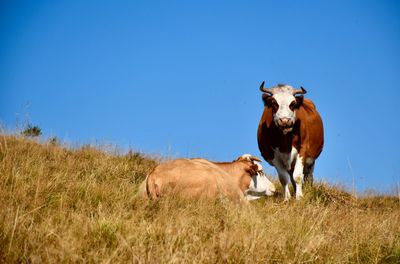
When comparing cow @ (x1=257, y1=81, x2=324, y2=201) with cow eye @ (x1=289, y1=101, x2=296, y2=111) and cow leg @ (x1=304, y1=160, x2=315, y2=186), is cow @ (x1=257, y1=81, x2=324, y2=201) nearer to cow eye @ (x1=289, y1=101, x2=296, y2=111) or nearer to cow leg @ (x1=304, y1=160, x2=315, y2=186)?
cow eye @ (x1=289, y1=101, x2=296, y2=111)

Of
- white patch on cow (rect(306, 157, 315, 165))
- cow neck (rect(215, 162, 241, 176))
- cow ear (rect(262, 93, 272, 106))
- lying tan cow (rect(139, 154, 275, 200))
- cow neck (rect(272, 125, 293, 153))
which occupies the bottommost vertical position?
lying tan cow (rect(139, 154, 275, 200))

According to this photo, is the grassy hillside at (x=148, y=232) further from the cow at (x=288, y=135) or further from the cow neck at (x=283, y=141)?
the cow neck at (x=283, y=141)

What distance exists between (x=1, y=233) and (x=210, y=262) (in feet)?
4.62

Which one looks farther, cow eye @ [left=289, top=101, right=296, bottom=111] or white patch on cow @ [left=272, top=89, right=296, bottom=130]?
cow eye @ [left=289, top=101, right=296, bottom=111]

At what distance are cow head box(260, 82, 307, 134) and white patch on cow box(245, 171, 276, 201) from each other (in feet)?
4.05

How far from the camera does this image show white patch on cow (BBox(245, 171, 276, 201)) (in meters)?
7.04

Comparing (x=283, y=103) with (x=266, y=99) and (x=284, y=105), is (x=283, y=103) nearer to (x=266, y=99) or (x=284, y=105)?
(x=284, y=105)

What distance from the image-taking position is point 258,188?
281 inches

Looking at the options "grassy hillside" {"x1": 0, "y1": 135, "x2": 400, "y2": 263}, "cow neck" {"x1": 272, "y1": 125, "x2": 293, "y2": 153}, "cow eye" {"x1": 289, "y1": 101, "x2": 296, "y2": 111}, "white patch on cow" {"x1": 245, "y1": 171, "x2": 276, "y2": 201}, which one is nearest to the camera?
"grassy hillside" {"x1": 0, "y1": 135, "x2": 400, "y2": 263}

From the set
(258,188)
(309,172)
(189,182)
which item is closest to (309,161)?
A: (309,172)

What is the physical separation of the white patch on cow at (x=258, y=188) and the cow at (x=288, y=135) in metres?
0.90

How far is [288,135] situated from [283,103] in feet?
2.18

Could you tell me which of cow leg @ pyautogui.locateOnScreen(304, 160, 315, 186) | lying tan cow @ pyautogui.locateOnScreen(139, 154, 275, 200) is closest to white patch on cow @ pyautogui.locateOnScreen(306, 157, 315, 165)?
cow leg @ pyautogui.locateOnScreen(304, 160, 315, 186)

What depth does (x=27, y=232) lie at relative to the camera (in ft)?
9.61
